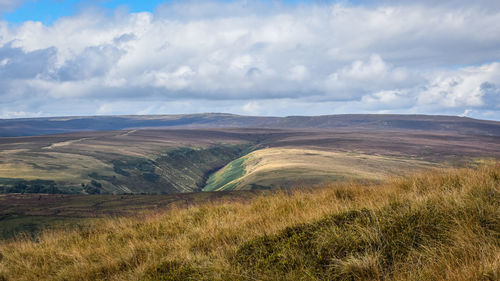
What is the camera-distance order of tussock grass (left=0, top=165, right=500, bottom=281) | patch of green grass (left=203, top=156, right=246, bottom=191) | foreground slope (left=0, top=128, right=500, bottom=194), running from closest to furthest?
tussock grass (left=0, top=165, right=500, bottom=281)
foreground slope (left=0, top=128, right=500, bottom=194)
patch of green grass (left=203, top=156, right=246, bottom=191)

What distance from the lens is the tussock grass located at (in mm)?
4523

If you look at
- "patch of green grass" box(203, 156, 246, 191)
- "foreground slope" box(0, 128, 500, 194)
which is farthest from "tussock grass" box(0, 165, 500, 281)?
"patch of green grass" box(203, 156, 246, 191)

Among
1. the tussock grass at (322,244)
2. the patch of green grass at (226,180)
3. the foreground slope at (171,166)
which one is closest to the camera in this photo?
the tussock grass at (322,244)

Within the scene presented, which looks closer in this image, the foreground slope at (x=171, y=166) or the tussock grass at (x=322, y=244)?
the tussock grass at (x=322, y=244)

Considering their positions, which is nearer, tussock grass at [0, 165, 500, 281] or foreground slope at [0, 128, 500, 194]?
tussock grass at [0, 165, 500, 281]

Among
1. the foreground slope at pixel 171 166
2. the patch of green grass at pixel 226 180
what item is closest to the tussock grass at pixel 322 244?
Answer: the foreground slope at pixel 171 166

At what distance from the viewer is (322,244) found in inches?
206

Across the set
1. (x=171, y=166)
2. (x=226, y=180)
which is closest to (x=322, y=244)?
(x=226, y=180)

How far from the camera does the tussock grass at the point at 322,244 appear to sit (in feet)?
14.8

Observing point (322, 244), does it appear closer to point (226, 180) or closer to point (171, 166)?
point (226, 180)

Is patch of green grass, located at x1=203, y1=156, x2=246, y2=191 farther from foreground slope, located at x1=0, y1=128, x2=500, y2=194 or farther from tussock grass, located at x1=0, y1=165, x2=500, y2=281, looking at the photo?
tussock grass, located at x1=0, y1=165, x2=500, y2=281

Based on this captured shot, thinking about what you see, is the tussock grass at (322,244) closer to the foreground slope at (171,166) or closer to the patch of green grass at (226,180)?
the foreground slope at (171,166)

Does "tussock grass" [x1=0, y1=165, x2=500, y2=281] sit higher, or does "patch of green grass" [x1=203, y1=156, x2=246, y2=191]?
"tussock grass" [x1=0, y1=165, x2=500, y2=281]

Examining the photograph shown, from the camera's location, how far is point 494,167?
7809 mm
